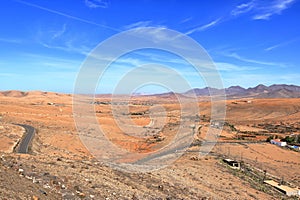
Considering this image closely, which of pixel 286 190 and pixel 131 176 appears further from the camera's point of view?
pixel 286 190

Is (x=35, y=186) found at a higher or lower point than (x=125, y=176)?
higher

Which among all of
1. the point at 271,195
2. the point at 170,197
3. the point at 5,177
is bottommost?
the point at 271,195

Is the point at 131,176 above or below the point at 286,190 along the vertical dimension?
above

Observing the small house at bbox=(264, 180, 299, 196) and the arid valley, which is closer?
the arid valley

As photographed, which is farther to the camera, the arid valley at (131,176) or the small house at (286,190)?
the small house at (286,190)

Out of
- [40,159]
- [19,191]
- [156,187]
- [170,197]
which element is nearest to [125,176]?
[156,187]

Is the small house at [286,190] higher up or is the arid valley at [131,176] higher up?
the arid valley at [131,176]

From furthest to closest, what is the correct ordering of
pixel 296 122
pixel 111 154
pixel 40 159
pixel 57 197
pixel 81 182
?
pixel 296 122, pixel 111 154, pixel 40 159, pixel 81 182, pixel 57 197

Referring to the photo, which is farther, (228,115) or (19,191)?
(228,115)

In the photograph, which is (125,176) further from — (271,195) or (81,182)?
(271,195)

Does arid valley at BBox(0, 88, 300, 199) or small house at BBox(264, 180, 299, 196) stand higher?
arid valley at BBox(0, 88, 300, 199)

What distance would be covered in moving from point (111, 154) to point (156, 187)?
14.9 metres

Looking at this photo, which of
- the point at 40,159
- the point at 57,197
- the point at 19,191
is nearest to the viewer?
the point at 19,191

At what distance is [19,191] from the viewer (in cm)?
1053
